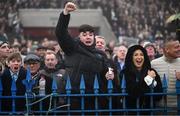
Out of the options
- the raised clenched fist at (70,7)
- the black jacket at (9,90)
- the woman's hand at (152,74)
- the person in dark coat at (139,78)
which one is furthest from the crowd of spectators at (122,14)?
the raised clenched fist at (70,7)

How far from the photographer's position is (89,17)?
37750 mm

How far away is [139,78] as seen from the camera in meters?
6.73

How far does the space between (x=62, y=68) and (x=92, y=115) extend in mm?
2316

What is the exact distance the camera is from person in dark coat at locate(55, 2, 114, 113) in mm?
6694

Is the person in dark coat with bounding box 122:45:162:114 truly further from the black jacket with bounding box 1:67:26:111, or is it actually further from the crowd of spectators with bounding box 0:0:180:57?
the crowd of spectators with bounding box 0:0:180:57

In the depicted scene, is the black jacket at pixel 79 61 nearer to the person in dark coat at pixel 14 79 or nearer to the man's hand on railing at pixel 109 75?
the man's hand on railing at pixel 109 75

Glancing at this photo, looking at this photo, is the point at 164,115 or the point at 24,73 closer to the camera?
the point at 164,115

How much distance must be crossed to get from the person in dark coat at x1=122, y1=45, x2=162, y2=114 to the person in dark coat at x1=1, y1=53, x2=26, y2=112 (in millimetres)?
1324

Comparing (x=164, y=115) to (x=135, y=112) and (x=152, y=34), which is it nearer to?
(x=135, y=112)

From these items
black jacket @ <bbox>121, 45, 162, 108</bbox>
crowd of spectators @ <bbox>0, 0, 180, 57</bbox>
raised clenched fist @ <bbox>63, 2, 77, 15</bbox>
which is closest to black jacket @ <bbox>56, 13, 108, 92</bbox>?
raised clenched fist @ <bbox>63, 2, 77, 15</bbox>

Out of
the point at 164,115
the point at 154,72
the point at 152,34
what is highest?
the point at 152,34

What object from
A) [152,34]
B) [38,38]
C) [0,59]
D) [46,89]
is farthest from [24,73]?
[38,38]

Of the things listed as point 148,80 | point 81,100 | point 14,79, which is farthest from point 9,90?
point 148,80

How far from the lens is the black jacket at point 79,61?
6742 mm
